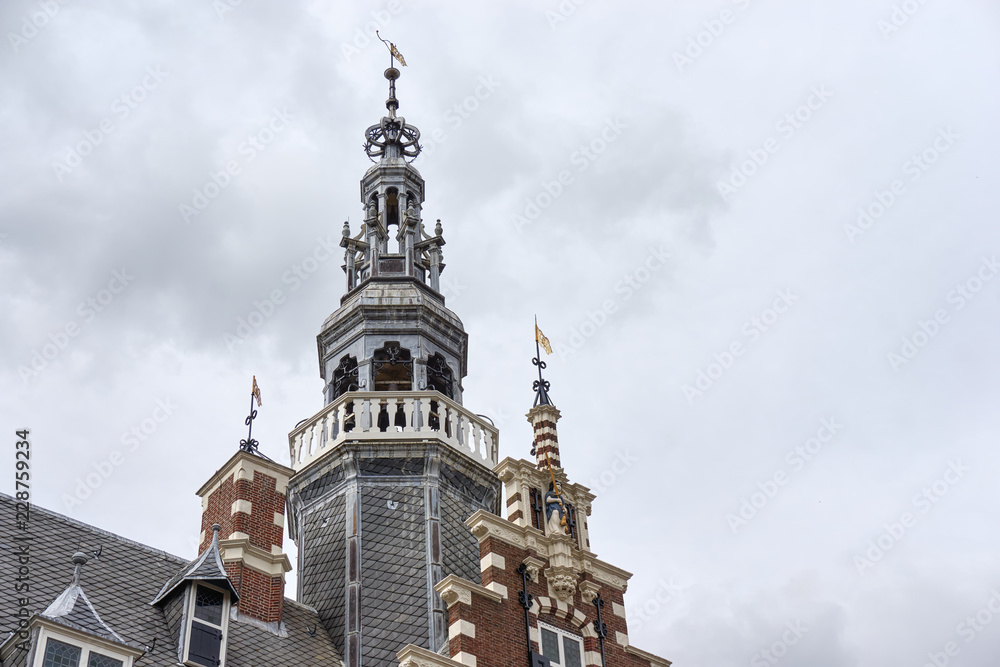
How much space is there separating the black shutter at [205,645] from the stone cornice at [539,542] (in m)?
6.05

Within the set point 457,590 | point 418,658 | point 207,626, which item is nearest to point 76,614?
point 207,626

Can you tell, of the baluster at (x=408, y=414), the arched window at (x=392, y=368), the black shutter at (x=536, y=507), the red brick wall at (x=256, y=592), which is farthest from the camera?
the arched window at (x=392, y=368)

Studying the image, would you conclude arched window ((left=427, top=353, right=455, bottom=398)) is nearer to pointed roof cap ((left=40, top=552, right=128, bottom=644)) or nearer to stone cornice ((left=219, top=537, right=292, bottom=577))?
stone cornice ((left=219, top=537, right=292, bottom=577))

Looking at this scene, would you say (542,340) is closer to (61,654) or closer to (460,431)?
(460,431)

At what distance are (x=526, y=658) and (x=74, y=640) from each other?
373 inches

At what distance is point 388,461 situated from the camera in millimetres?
31312

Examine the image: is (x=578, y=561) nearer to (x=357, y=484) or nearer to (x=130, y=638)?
(x=357, y=484)

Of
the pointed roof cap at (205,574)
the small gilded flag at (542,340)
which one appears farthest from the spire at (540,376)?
the pointed roof cap at (205,574)

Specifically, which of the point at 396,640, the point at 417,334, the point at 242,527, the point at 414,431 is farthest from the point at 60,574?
the point at 417,334

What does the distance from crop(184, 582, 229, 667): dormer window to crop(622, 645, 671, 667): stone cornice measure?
9.04 metres

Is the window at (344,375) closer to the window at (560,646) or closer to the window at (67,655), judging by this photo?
the window at (560,646)

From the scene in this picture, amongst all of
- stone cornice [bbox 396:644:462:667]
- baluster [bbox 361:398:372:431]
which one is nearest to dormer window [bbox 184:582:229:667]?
stone cornice [bbox 396:644:462:667]

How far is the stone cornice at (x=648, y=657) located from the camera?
2809 centimetres

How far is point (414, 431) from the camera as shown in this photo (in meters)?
31.7
